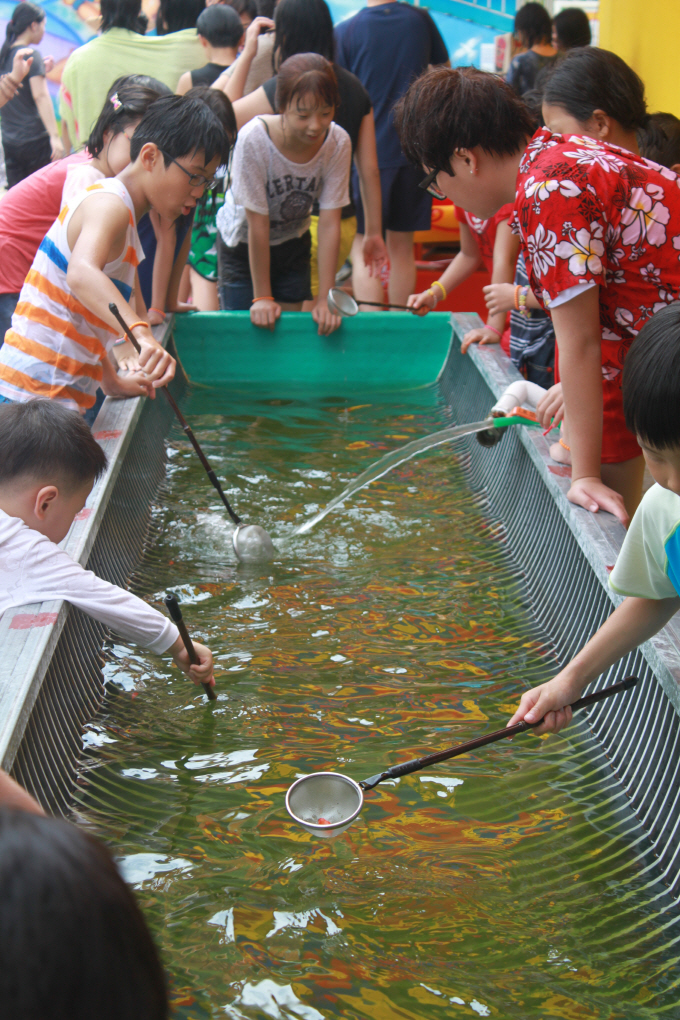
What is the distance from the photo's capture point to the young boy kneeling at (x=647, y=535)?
3.76 feet

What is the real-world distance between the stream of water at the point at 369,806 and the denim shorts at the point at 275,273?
2131mm

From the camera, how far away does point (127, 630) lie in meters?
1.82

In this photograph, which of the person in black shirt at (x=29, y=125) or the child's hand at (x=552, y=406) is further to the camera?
the person in black shirt at (x=29, y=125)

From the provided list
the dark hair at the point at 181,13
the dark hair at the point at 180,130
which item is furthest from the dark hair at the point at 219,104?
the dark hair at the point at 181,13

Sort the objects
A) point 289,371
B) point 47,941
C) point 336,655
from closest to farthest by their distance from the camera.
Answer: point 47,941
point 336,655
point 289,371

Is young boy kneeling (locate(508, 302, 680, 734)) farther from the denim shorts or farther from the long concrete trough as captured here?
the denim shorts

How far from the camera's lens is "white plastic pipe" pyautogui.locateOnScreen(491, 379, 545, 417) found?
9.47 feet

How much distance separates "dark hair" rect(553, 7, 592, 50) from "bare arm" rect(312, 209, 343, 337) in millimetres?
2193

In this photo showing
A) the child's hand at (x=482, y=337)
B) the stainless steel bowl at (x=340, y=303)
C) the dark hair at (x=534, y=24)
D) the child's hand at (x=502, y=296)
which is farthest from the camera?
the dark hair at (x=534, y=24)

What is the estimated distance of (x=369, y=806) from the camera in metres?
1.70

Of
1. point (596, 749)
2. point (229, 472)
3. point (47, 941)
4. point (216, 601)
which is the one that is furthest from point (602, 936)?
point (229, 472)

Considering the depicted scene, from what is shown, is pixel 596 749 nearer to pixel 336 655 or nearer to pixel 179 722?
pixel 336 655

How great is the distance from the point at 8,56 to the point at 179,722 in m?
4.84

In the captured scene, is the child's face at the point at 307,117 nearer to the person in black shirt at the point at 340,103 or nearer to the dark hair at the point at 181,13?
the person in black shirt at the point at 340,103
